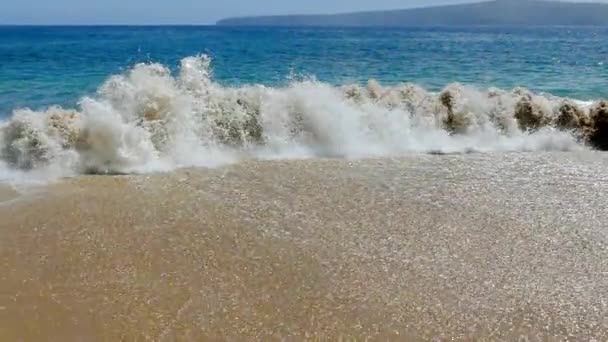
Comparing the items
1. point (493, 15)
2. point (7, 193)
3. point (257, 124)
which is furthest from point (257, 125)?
point (493, 15)

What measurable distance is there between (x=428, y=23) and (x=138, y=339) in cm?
14789

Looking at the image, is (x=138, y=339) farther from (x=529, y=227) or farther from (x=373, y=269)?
(x=529, y=227)

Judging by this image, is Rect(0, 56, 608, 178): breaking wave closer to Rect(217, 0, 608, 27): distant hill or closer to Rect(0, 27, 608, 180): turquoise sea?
Rect(0, 27, 608, 180): turquoise sea

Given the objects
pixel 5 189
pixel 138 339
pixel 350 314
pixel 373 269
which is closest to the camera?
pixel 138 339

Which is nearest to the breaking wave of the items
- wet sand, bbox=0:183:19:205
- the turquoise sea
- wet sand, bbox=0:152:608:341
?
the turquoise sea

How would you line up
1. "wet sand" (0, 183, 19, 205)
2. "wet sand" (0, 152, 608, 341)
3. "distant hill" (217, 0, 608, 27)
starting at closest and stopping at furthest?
"wet sand" (0, 152, 608, 341) < "wet sand" (0, 183, 19, 205) < "distant hill" (217, 0, 608, 27)

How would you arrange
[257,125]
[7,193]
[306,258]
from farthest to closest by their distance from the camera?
[257,125] → [7,193] → [306,258]

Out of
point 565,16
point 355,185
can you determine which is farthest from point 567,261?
point 565,16

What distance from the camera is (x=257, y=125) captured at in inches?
288

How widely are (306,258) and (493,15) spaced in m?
137

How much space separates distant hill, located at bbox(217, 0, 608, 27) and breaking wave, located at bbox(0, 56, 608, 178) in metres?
121

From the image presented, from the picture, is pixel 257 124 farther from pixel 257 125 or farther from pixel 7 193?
pixel 7 193

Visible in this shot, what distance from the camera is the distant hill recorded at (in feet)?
404

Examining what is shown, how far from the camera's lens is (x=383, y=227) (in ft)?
14.3
